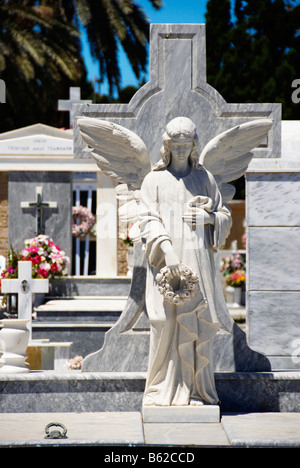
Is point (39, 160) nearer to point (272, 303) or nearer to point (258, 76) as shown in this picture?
point (272, 303)

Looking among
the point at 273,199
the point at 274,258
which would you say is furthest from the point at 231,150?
the point at 274,258

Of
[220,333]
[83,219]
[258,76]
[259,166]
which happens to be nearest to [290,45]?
[258,76]

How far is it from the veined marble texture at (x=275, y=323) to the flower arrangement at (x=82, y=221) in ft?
25.9

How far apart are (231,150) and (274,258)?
1860 mm

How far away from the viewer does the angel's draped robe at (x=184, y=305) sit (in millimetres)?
4605

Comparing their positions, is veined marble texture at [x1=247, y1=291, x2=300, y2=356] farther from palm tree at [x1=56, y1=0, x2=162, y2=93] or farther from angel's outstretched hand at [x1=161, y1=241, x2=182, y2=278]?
palm tree at [x1=56, y1=0, x2=162, y2=93]

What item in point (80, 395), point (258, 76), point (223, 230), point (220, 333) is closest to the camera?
point (223, 230)

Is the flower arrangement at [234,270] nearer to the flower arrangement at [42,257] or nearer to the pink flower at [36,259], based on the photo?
the flower arrangement at [42,257]

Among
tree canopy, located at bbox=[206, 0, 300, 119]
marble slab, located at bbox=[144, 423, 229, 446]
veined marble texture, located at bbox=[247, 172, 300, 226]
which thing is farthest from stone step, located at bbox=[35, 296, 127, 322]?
tree canopy, located at bbox=[206, 0, 300, 119]

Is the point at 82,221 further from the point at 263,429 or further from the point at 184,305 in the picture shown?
the point at 263,429

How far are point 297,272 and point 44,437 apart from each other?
3.48 metres

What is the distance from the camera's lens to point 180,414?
457 centimetres
